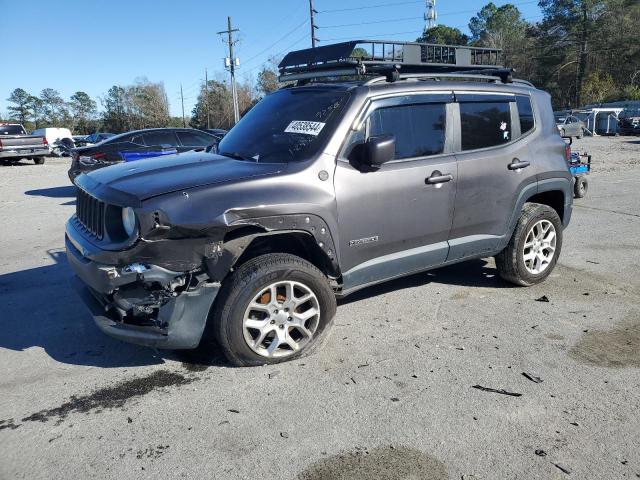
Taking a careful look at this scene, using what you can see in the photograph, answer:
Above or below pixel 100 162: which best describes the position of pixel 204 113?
above

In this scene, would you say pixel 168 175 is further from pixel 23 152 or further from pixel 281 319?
pixel 23 152

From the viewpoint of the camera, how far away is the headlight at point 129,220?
128 inches

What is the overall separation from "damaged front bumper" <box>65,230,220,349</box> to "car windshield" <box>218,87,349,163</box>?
3.87 feet

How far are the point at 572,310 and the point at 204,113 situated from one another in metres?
78.7

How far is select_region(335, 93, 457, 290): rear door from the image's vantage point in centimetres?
385

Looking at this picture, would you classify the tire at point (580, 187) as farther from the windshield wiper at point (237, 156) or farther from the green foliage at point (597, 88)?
the green foliage at point (597, 88)

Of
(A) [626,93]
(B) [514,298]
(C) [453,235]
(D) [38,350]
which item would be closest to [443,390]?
(C) [453,235]

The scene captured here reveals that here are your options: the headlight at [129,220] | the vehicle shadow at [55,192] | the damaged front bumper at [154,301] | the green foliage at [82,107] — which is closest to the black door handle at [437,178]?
the damaged front bumper at [154,301]

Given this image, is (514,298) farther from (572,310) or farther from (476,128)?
(476,128)

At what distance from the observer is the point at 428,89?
430 centimetres

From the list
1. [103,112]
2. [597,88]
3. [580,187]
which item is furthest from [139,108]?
[580,187]

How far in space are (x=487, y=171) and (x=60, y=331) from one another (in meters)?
3.92

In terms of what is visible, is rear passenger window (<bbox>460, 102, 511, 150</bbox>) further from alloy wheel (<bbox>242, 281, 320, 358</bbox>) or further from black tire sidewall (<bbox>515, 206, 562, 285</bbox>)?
alloy wheel (<bbox>242, 281, 320, 358</bbox>)

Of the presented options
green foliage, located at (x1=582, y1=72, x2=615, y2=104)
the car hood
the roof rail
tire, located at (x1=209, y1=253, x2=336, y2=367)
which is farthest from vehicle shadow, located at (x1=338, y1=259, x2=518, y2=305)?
green foliage, located at (x1=582, y1=72, x2=615, y2=104)
